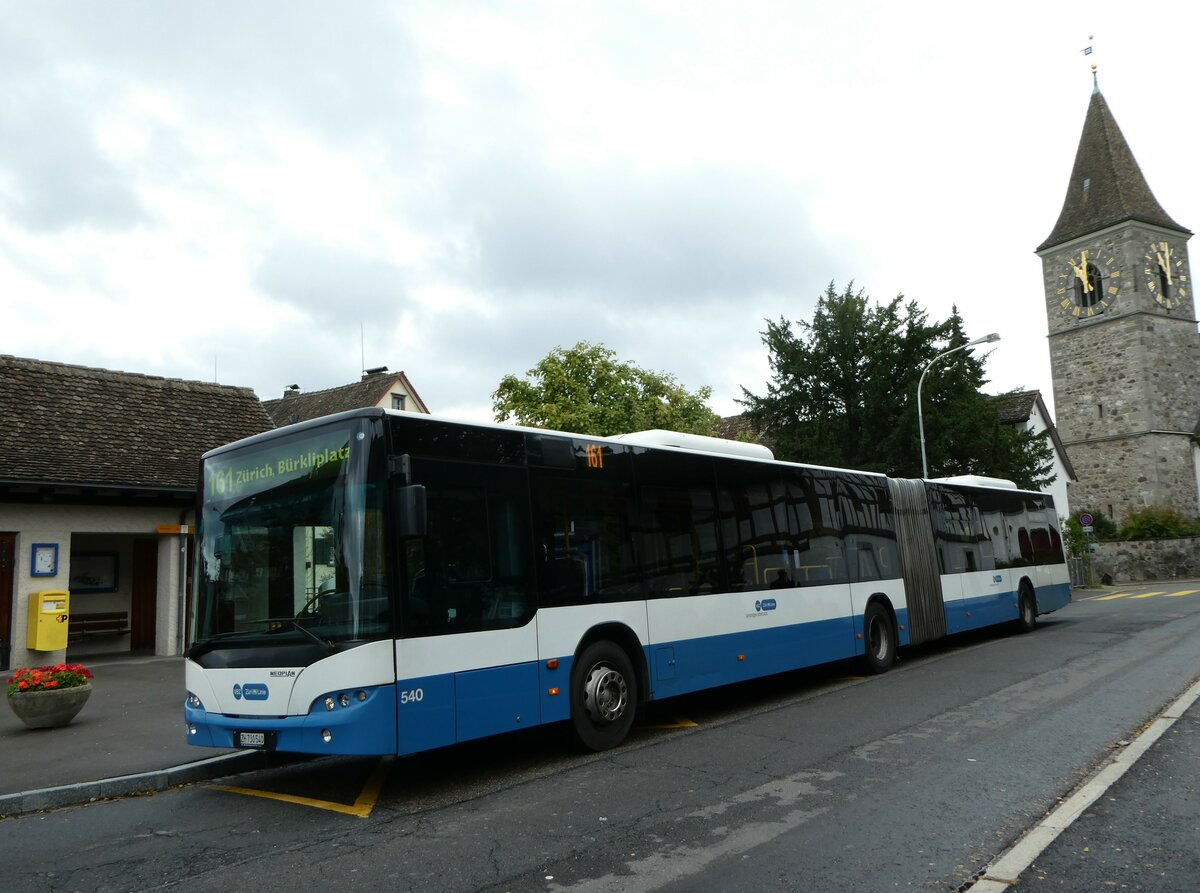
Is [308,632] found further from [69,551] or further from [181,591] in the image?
[181,591]

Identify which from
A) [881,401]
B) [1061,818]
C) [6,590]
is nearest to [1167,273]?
[881,401]

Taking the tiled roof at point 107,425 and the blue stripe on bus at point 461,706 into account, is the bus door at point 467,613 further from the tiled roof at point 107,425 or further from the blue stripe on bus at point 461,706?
the tiled roof at point 107,425

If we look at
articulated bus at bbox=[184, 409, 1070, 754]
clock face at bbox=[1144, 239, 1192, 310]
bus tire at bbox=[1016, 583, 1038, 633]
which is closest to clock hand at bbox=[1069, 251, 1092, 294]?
clock face at bbox=[1144, 239, 1192, 310]

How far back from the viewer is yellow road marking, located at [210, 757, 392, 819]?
6731mm

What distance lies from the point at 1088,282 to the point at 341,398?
44.7 metres

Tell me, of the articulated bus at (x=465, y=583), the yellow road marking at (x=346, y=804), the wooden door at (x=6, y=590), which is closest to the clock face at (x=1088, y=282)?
the articulated bus at (x=465, y=583)

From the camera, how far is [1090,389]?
187 ft

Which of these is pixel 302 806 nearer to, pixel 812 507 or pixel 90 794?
pixel 90 794

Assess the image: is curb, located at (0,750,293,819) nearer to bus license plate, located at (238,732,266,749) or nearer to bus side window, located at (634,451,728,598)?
bus license plate, located at (238,732,266,749)

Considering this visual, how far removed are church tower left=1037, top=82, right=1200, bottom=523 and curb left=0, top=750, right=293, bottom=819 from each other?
55.9 m

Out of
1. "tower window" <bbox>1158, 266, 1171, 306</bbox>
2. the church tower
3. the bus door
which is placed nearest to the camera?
the bus door

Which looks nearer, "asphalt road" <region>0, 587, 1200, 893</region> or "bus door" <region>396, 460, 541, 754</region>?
"asphalt road" <region>0, 587, 1200, 893</region>

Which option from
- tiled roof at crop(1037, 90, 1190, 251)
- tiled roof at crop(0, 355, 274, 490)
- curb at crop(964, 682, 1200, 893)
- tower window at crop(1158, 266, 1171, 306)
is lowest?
curb at crop(964, 682, 1200, 893)

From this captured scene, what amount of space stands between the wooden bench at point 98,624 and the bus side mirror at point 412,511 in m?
15.0
